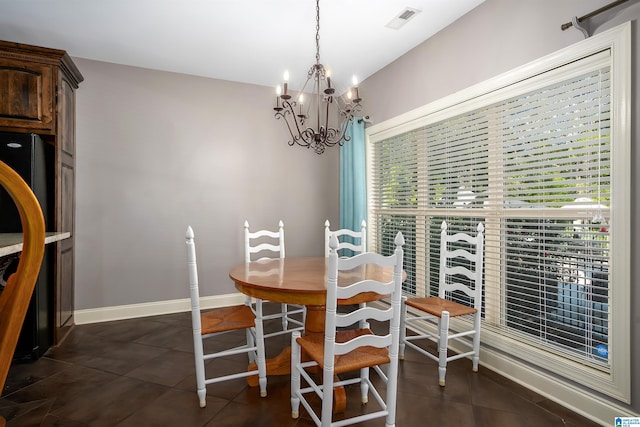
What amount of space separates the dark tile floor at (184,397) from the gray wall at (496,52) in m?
0.69

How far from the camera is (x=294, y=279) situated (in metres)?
2.22

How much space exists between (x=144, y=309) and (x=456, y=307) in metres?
3.20

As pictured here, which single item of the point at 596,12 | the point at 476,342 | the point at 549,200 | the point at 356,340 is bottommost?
the point at 476,342

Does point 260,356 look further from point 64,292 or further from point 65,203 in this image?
point 65,203

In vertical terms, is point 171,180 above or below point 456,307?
→ above

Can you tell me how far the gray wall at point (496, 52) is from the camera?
6.02ft

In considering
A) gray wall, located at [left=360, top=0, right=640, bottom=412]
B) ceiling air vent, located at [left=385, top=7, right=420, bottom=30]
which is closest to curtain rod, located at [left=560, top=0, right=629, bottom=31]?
gray wall, located at [left=360, top=0, right=640, bottom=412]

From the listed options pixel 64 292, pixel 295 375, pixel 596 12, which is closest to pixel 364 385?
pixel 295 375

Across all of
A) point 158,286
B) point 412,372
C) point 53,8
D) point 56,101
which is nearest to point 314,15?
point 53,8

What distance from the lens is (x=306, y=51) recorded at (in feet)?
11.4

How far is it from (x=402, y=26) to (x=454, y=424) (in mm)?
2949

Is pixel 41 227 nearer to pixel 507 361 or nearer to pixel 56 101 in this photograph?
pixel 507 361

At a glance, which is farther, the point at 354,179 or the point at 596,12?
the point at 354,179

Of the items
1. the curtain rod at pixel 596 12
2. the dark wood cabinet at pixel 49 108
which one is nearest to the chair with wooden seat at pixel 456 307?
the curtain rod at pixel 596 12
